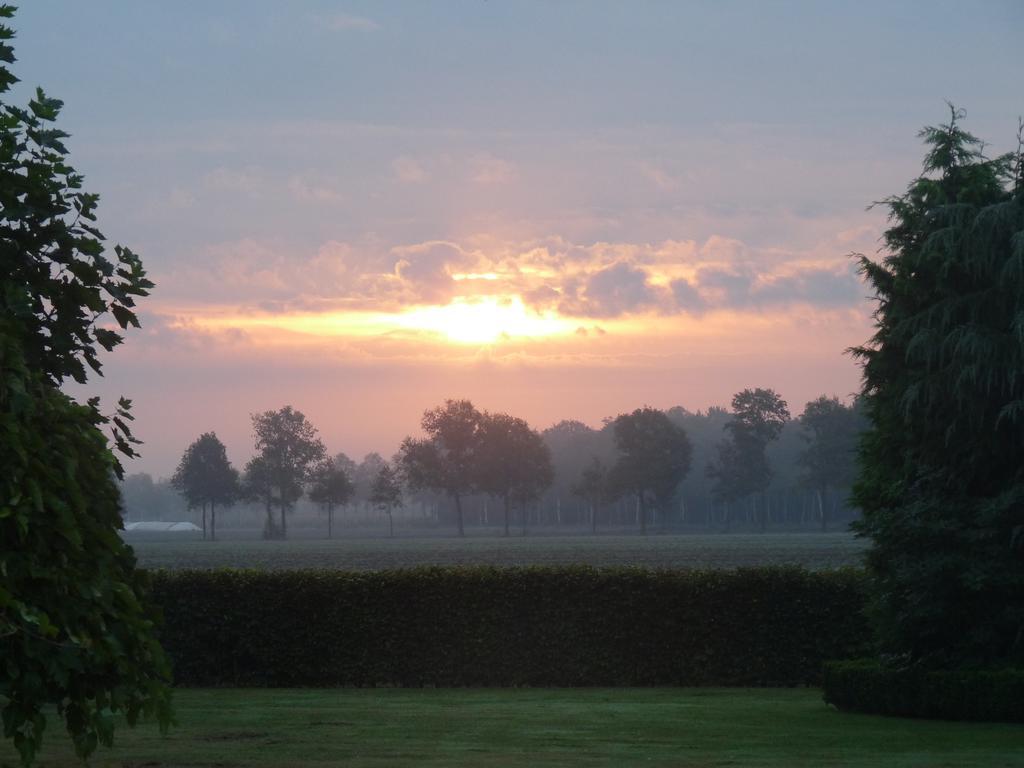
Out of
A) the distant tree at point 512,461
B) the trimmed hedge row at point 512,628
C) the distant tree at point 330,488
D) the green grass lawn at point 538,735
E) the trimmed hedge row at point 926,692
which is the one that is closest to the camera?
the green grass lawn at point 538,735

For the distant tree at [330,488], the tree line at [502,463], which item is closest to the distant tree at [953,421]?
the tree line at [502,463]

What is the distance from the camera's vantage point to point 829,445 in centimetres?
12912

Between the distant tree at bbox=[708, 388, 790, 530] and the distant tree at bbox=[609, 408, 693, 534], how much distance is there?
8518 mm

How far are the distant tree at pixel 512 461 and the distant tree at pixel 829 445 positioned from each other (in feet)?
102

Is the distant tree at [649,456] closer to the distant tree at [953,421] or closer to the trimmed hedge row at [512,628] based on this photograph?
the trimmed hedge row at [512,628]

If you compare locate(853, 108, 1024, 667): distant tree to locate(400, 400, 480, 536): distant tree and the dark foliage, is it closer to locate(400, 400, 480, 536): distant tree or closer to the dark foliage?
the dark foliage

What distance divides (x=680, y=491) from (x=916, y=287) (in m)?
167

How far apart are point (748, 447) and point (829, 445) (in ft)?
31.8

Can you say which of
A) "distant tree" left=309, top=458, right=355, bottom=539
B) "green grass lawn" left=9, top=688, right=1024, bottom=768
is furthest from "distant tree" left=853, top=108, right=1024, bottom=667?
"distant tree" left=309, top=458, right=355, bottom=539

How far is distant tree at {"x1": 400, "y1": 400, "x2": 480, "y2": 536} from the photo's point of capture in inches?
4911

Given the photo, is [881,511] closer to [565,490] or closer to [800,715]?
[800,715]

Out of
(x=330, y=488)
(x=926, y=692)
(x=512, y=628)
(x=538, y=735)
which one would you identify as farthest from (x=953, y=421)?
(x=330, y=488)

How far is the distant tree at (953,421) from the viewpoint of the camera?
1577 centimetres

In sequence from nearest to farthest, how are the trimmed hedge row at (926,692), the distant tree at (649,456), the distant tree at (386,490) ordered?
the trimmed hedge row at (926,692) → the distant tree at (649,456) → the distant tree at (386,490)
